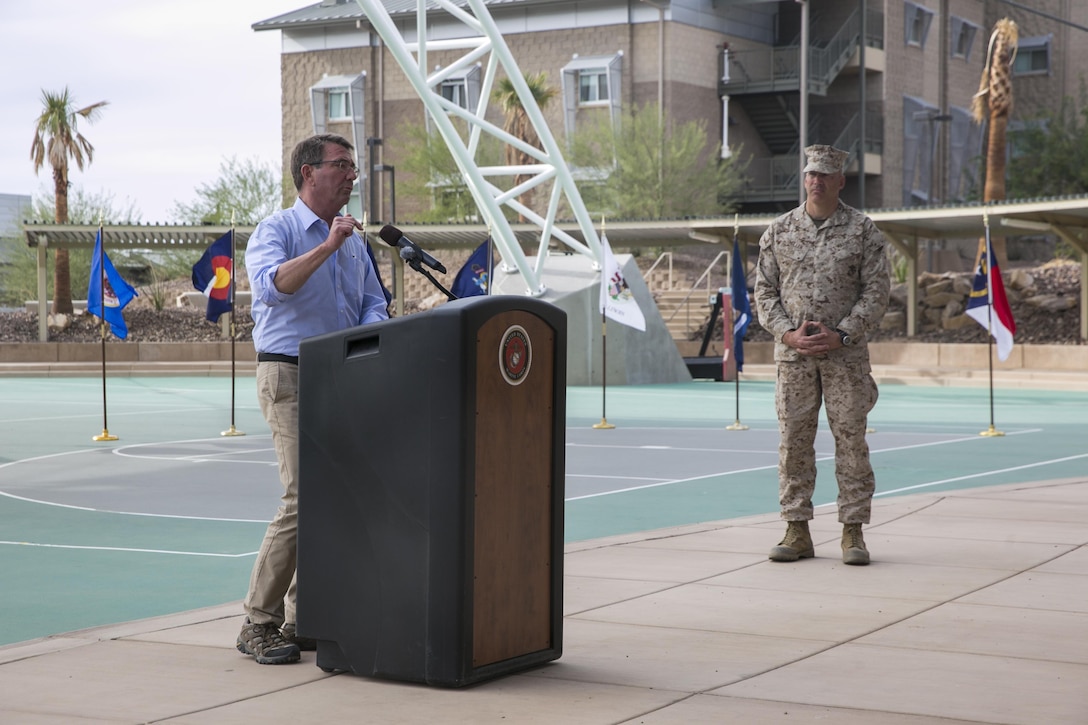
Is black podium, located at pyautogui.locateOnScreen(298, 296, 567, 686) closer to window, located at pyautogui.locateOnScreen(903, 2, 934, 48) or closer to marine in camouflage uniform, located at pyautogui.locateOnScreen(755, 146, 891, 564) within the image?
marine in camouflage uniform, located at pyautogui.locateOnScreen(755, 146, 891, 564)

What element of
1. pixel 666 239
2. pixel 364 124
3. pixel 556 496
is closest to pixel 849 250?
pixel 556 496

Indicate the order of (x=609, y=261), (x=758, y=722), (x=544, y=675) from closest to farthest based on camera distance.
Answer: (x=758, y=722), (x=544, y=675), (x=609, y=261)

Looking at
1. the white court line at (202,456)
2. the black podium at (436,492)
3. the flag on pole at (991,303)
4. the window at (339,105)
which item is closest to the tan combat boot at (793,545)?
the black podium at (436,492)

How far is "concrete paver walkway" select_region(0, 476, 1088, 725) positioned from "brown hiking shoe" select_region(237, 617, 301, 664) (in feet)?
0.18

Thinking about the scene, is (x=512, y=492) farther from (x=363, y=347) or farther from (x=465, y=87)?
(x=465, y=87)

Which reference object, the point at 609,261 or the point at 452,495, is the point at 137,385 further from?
the point at 452,495

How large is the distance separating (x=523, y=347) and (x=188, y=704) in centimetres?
168

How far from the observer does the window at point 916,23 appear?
2292 inches

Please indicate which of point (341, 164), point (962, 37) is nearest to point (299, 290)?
point (341, 164)

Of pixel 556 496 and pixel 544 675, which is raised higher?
pixel 556 496

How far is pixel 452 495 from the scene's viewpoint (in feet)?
16.5

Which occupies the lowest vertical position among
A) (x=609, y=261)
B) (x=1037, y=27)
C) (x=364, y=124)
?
(x=609, y=261)

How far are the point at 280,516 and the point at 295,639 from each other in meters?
0.50

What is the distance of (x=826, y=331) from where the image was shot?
8.05 metres
